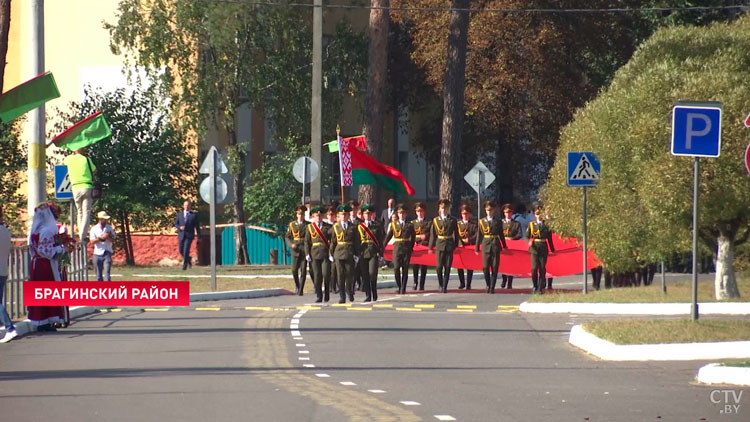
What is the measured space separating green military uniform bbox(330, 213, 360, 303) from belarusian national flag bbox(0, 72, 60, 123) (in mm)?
6966

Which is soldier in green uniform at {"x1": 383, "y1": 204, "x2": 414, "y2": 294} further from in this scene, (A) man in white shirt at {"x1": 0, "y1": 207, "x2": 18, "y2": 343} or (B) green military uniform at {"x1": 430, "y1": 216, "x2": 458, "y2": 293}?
(A) man in white shirt at {"x1": 0, "y1": 207, "x2": 18, "y2": 343}

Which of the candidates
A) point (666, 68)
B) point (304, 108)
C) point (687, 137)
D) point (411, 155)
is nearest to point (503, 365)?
point (687, 137)

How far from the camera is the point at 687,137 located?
1884cm

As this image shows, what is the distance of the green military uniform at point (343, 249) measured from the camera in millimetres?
28297

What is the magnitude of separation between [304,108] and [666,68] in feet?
67.1

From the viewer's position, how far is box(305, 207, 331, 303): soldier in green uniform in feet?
94.3

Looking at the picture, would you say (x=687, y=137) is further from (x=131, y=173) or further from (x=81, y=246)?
(x=131, y=173)

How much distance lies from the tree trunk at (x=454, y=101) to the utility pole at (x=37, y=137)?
65.5 ft

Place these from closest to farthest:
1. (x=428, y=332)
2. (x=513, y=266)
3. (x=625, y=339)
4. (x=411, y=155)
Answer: (x=625, y=339) < (x=428, y=332) < (x=513, y=266) < (x=411, y=155)

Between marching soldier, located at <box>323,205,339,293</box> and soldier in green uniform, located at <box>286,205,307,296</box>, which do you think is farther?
soldier in green uniform, located at <box>286,205,307,296</box>

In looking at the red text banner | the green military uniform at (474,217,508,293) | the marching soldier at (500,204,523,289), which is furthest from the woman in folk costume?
the marching soldier at (500,204,523,289)

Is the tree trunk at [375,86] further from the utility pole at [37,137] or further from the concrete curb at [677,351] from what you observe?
the concrete curb at [677,351]

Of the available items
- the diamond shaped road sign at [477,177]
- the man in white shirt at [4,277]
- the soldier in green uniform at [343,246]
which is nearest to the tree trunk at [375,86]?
the diamond shaped road sign at [477,177]

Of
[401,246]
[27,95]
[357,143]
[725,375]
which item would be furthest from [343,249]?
[725,375]
